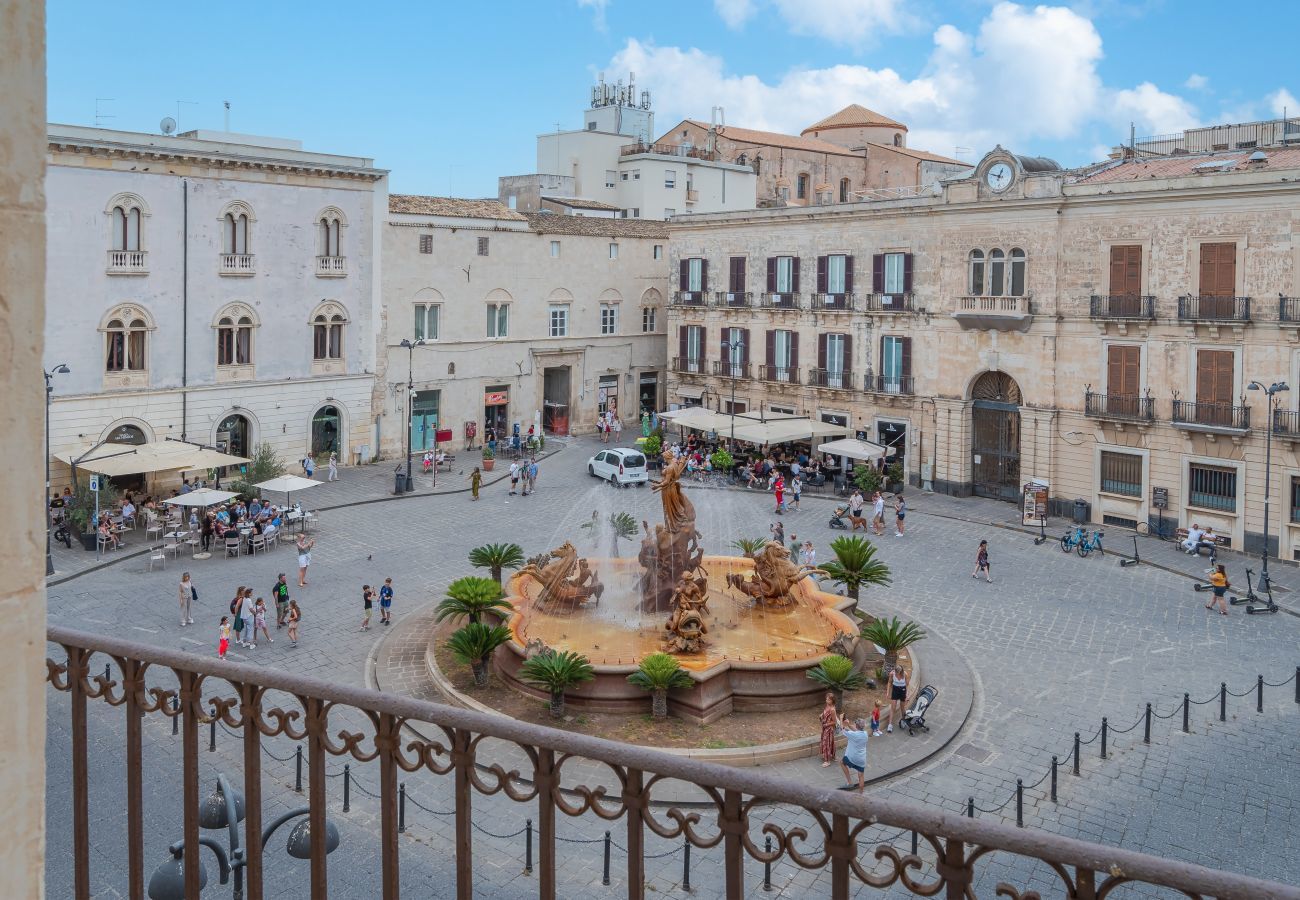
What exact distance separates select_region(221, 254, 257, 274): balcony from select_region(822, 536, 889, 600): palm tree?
82.9 ft

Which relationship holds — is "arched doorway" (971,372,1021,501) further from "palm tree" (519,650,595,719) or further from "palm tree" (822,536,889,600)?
"palm tree" (519,650,595,719)

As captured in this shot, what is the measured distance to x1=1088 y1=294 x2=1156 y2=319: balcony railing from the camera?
3297cm

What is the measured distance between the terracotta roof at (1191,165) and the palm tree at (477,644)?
25175 mm

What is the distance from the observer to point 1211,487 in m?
32.1

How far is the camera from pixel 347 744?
4902 mm

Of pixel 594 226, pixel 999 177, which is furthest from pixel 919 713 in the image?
pixel 594 226

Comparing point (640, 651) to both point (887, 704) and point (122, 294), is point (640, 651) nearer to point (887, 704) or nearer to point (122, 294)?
point (887, 704)

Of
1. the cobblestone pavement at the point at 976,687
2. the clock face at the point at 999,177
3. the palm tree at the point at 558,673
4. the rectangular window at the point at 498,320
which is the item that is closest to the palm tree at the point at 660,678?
the palm tree at the point at 558,673

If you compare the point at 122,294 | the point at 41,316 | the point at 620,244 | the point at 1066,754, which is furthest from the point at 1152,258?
the point at 41,316

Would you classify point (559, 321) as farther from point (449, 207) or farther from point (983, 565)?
point (983, 565)

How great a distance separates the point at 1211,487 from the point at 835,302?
16.0m

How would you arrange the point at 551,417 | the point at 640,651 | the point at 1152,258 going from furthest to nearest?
the point at 551,417, the point at 1152,258, the point at 640,651

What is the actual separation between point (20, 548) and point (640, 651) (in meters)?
16.6

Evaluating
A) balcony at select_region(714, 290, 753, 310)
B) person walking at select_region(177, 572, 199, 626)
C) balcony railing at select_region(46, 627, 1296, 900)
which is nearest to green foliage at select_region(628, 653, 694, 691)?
person walking at select_region(177, 572, 199, 626)
